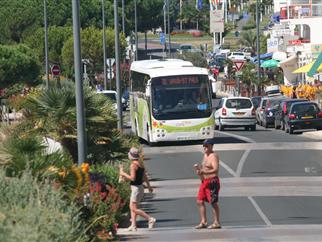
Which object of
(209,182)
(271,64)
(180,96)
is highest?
(209,182)

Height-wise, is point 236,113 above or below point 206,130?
below

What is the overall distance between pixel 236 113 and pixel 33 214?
4329 centimetres

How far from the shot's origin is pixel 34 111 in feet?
88.8

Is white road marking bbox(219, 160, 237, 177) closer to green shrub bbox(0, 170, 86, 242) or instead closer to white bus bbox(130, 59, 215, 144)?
white bus bbox(130, 59, 215, 144)

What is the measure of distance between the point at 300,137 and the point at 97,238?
33201 millimetres

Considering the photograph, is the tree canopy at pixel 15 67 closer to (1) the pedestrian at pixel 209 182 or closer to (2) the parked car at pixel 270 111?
(2) the parked car at pixel 270 111

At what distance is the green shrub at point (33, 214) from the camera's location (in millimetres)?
11867

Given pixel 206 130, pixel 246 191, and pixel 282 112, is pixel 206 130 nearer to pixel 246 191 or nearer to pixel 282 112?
pixel 282 112

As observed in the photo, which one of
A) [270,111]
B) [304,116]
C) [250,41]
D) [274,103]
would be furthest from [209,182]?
[250,41]

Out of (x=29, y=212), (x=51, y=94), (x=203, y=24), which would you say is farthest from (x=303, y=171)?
(x=203, y=24)

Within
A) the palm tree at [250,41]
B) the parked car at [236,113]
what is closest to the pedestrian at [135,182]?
the parked car at [236,113]

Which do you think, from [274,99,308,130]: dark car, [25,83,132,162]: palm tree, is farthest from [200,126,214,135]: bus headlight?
[25,83,132,162]: palm tree

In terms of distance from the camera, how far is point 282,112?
182ft

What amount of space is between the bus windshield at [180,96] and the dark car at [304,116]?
1001 centimetres
